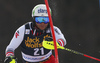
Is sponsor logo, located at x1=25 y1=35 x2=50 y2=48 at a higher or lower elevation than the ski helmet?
lower

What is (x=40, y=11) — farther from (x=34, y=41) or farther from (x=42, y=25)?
(x=34, y=41)

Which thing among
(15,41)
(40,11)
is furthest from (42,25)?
(15,41)

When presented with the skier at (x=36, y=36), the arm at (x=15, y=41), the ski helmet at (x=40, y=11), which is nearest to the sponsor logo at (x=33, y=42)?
the skier at (x=36, y=36)

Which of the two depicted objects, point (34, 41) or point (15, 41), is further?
point (34, 41)

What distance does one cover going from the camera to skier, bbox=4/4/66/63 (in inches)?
62.9

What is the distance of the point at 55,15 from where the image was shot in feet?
10.4

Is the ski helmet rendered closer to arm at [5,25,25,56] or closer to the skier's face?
the skier's face

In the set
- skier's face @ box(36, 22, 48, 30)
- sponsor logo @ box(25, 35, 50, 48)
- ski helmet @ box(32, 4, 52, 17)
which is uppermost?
ski helmet @ box(32, 4, 52, 17)

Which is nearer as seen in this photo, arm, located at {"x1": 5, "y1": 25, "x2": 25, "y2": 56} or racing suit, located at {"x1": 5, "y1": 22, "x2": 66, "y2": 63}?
arm, located at {"x1": 5, "y1": 25, "x2": 25, "y2": 56}

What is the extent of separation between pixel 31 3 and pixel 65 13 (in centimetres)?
69

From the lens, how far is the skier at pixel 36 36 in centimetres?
160

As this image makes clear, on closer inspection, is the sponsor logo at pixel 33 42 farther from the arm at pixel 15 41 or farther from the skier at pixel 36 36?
the arm at pixel 15 41

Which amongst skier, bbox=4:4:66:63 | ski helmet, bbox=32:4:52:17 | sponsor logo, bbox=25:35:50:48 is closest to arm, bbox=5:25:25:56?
skier, bbox=4:4:66:63

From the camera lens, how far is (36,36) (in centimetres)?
168
